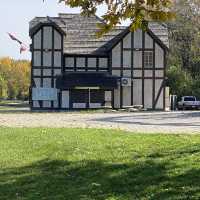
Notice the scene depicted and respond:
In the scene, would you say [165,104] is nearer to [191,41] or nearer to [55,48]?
[55,48]

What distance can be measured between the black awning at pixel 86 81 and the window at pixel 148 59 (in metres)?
3.32

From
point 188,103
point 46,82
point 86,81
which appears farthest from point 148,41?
point 188,103

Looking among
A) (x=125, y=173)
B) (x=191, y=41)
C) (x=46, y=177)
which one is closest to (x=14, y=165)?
(x=46, y=177)

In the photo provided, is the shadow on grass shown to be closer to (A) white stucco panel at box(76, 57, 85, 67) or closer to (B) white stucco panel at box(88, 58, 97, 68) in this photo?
(B) white stucco panel at box(88, 58, 97, 68)

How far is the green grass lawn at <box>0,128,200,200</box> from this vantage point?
33.1 feet

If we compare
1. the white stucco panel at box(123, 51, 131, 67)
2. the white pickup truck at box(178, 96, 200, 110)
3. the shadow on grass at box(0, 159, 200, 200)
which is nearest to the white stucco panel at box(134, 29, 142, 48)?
the white stucco panel at box(123, 51, 131, 67)

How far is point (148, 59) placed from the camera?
5522 cm

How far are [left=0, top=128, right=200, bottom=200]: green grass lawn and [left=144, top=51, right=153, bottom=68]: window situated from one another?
36.2 metres

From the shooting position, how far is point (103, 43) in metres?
56.8

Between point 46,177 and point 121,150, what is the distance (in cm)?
433

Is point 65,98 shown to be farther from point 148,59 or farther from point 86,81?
point 148,59

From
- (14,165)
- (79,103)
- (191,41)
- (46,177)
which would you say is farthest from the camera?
(191,41)

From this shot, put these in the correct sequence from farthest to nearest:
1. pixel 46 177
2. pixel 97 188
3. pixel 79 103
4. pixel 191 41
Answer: pixel 191 41, pixel 79 103, pixel 46 177, pixel 97 188

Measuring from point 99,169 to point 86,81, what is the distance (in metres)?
41.6
